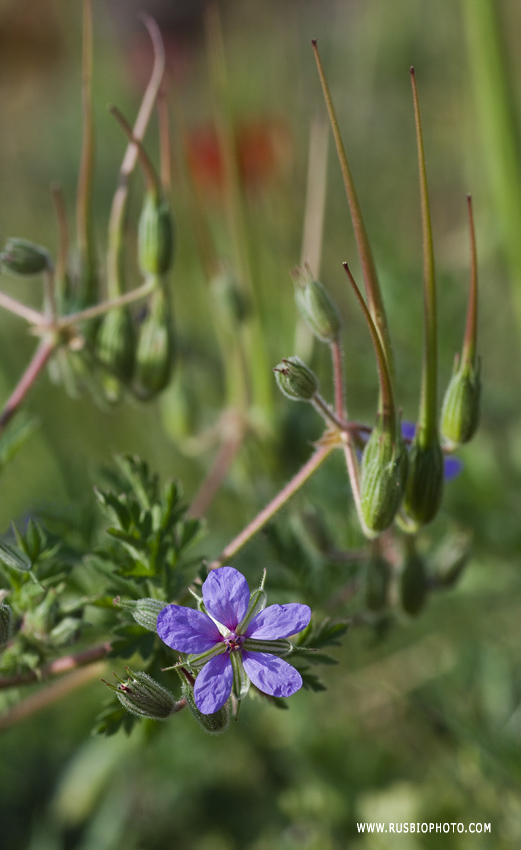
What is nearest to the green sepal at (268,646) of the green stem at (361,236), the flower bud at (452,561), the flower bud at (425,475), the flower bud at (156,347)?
the flower bud at (425,475)

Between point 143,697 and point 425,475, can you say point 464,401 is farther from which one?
point 143,697

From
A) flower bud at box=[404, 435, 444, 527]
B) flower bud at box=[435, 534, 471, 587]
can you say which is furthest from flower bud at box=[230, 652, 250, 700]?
flower bud at box=[435, 534, 471, 587]

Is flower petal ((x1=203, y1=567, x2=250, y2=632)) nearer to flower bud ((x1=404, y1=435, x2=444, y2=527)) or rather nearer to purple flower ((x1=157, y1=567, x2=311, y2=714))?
purple flower ((x1=157, y1=567, x2=311, y2=714))

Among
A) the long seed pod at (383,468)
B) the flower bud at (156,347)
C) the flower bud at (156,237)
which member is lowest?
the long seed pod at (383,468)

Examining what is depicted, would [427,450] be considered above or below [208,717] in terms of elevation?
above

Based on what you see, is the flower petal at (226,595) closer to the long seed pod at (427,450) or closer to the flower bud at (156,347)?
the long seed pod at (427,450)

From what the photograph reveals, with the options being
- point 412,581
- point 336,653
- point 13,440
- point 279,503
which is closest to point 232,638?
point 279,503
